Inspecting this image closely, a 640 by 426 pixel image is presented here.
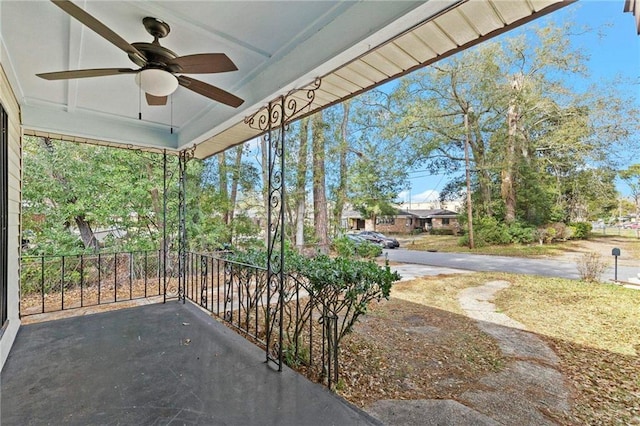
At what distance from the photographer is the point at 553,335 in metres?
3.97

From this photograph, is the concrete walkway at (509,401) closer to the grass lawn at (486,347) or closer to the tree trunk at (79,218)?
the grass lawn at (486,347)

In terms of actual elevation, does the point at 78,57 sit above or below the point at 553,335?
above

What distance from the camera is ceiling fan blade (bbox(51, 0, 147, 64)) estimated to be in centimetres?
118

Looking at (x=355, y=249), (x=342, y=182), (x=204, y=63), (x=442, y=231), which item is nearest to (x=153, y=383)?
(x=204, y=63)

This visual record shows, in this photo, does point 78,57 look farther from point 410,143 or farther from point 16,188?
point 410,143

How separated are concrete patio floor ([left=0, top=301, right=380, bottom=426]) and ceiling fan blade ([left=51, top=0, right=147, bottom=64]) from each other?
2015 mm

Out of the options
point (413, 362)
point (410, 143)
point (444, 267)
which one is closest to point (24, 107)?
point (413, 362)

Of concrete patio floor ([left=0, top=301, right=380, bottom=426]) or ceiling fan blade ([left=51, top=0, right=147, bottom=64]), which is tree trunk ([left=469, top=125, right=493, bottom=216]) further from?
ceiling fan blade ([left=51, top=0, right=147, bottom=64])

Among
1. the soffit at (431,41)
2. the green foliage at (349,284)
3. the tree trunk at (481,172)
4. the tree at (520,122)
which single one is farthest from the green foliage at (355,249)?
the tree trunk at (481,172)

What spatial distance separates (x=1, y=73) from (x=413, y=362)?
14.3ft

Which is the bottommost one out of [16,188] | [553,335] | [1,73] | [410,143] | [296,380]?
[553,335]

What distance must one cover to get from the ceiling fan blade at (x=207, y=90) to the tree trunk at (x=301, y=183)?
23.5ft

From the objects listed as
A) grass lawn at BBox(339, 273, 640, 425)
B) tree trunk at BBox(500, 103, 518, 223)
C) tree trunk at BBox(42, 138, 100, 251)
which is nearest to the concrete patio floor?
grass lawn at BBox(339, 273, 640, 425)

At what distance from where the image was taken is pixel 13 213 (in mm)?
2600
